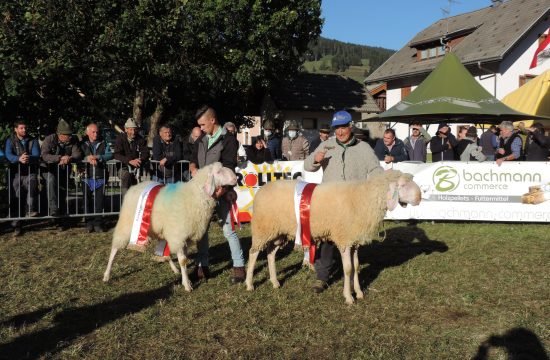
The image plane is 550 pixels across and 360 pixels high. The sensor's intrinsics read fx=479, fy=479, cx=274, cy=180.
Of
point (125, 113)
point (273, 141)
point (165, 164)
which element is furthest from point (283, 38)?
point (165, 164)

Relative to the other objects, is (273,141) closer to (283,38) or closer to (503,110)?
(503,110)

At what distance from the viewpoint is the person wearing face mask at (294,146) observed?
38.7 ft

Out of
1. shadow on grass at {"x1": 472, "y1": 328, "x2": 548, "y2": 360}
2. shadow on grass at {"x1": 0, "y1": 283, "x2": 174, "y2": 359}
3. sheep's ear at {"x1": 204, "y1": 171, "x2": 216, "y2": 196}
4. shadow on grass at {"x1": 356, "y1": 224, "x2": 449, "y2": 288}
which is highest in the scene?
sheep's ear at {"x1": 204, "y1": 171, "x2": 216, "y2": 196}

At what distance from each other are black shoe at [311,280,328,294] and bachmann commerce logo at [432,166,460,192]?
533 centimetres

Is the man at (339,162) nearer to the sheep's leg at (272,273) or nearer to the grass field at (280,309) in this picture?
the grass field at (280,309)

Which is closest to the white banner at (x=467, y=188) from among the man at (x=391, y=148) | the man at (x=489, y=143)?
the man at (x=391, y=148)

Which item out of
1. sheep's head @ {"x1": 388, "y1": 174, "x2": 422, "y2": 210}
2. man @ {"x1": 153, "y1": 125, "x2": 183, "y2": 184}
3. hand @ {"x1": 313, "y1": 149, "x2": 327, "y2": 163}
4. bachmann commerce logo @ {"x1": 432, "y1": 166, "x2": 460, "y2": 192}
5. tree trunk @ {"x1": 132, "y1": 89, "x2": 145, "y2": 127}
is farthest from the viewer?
tree trunk @ {"x1": 132, "y1": 89, "x2": 145, "y2": 127}

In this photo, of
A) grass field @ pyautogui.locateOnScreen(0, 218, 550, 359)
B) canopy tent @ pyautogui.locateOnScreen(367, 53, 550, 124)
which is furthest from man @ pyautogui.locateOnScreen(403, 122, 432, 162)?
grass field @ pyautogui.locateOnScreen(0, 218, 550, 359)

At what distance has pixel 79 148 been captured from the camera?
29.2ft

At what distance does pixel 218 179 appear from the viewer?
5.35m

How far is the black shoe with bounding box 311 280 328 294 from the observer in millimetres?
5461

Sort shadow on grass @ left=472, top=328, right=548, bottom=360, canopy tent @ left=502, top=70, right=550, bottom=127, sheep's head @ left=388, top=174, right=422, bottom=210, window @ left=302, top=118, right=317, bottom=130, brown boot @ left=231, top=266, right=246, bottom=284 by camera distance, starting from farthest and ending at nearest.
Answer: window @ left=302, top=118, right=317, bottom=130, canopy tent @ left=502, top=70, right=550, bottom=127, brown boot @ left=231, top=266, right=246, bottom=284, sheep's head @ left=388, top=174, right=422, bottom=210, shadow on grass @ left=472, top=328, right=548, bottom=360

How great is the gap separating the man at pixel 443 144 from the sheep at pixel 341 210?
6.52 meters

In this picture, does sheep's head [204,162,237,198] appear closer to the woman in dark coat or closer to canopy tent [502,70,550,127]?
the woman in dark coat
